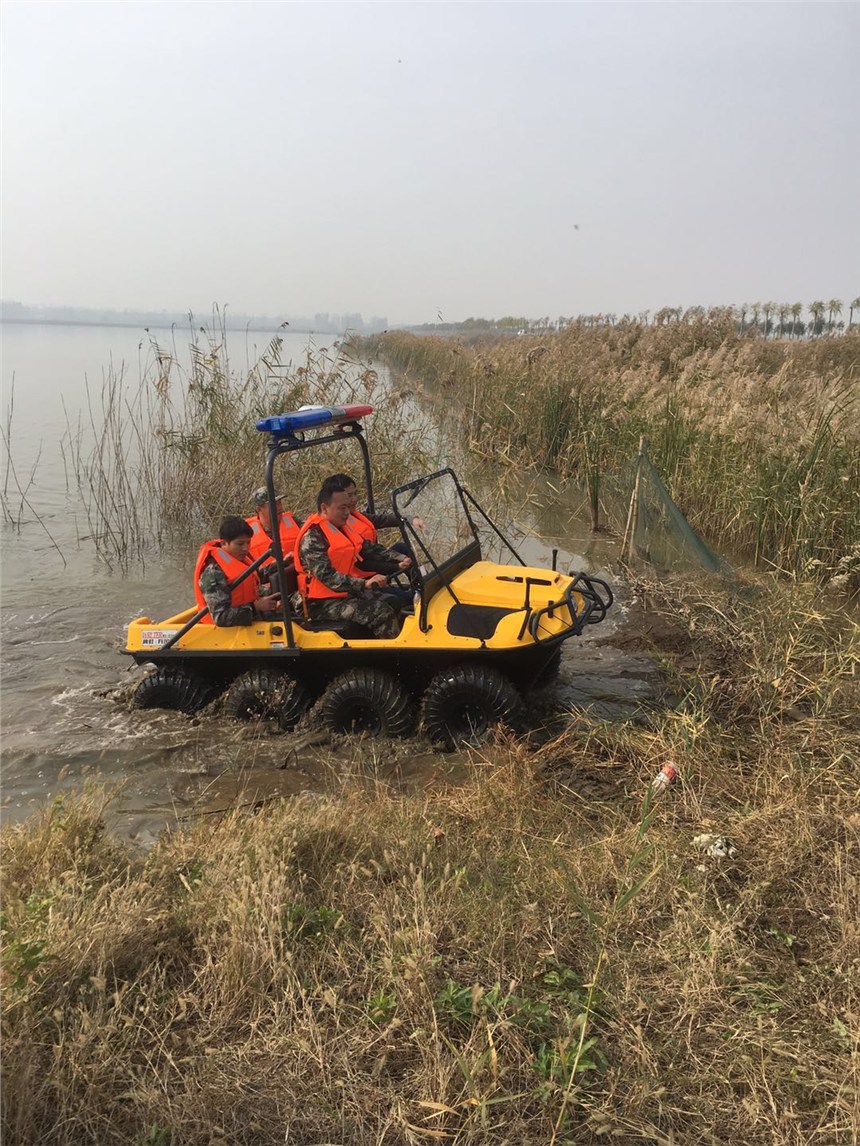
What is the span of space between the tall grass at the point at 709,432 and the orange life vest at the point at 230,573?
329 cm

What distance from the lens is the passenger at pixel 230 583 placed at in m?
5.19

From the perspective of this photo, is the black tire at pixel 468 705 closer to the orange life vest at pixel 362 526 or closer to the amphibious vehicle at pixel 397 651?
the amphibious vehicle at pixel 397 651

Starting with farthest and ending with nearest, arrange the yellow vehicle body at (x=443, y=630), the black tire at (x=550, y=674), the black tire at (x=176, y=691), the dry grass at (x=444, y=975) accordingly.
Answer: the black tire at (x=550, y=674), the black tire at (x=176, y=691), the yellow vehicle body at (x=443, y=630), the dry grass at (x=444, y=975)

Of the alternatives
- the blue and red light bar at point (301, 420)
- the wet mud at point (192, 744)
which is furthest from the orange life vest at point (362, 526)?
the wet mud at point (192, 744)

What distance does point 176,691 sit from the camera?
5.44 metres

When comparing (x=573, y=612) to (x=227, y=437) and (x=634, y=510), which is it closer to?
(x=634, y=510)

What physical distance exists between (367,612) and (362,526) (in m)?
0.72

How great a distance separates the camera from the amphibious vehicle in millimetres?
4793

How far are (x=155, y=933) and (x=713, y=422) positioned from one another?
26.3 feet

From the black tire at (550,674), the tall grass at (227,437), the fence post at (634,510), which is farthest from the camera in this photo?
the tall grass at (227,437)

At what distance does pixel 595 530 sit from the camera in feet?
33.3

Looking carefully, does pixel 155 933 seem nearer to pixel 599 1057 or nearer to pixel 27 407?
pixel 599 1057

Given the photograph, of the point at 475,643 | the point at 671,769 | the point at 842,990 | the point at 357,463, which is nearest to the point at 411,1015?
the point at 842,990

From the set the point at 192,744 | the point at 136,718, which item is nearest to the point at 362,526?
the point at 192,744
